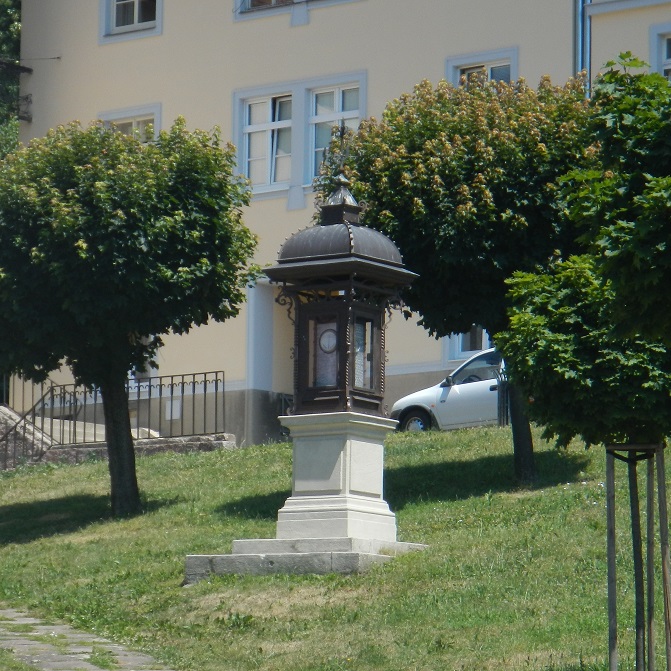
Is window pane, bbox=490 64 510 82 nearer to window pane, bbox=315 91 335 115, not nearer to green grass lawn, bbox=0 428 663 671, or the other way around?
window pane, bbox=315 91 335 115

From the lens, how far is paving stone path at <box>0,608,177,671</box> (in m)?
10.9

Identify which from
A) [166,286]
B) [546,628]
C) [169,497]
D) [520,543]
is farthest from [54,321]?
[546,628]

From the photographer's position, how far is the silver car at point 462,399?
2431cm

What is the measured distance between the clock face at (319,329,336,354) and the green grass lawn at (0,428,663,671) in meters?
2.07

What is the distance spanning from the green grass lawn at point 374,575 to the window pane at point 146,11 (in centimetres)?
1308

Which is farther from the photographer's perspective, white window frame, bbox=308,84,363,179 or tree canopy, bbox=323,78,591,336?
white window frame, bbox=308,84,363,179

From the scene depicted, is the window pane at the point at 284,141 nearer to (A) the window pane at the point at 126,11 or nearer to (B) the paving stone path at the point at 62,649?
(A) the window pane at the point at 126,11

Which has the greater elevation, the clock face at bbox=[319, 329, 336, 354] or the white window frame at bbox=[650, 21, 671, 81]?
the white window frame at bbox=[650, 21, 671, 81]

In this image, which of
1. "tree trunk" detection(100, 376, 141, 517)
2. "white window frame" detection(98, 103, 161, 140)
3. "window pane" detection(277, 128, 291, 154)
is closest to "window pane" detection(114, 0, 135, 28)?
"white window frame" detection(98, 103, 161, 140)

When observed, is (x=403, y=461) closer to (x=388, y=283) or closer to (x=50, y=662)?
(x=388, y=283)

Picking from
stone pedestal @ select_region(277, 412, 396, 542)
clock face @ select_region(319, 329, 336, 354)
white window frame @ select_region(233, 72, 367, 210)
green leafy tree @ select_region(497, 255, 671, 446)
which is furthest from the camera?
white window frame @ select_region(233, 72, 367, 210)

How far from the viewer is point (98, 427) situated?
28.0 meters

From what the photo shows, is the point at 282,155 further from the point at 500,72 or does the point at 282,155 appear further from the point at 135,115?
the point at 500,72

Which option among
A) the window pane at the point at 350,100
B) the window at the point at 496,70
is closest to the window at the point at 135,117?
the window pane at the point at 350,100
